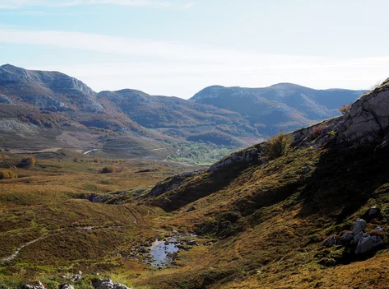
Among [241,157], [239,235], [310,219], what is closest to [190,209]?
[239,235]

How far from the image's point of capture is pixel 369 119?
72625mm

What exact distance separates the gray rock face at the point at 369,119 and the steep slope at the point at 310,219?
23 centimetres

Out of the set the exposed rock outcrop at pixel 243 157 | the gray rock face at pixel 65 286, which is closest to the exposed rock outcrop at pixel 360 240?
the gray rock face at pixel 65 286

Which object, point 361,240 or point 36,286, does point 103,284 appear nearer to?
point 36,286

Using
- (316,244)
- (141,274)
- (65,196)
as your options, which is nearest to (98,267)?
(141,274)

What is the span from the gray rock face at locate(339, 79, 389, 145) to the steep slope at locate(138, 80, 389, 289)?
230mm

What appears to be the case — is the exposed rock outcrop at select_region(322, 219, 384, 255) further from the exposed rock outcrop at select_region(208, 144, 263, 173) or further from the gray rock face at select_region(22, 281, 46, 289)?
the exposed rock outcrop at select_region(208, 144, 263, 173)

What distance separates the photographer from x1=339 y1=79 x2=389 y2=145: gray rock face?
69.8 m

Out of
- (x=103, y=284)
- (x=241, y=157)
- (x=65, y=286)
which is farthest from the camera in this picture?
(x=241, y=157)

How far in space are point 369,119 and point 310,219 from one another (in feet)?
113

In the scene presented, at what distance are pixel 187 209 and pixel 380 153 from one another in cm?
6203

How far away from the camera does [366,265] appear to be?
32156 mm

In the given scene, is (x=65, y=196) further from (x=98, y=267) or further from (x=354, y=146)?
(x=354, y=146)

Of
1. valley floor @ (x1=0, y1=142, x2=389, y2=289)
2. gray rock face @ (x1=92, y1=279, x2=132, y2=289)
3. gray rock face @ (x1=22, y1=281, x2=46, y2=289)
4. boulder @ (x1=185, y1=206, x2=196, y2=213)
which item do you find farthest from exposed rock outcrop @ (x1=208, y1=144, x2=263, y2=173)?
gray rock face @ (x1=22, y1=281, x2=46, y2=289)
